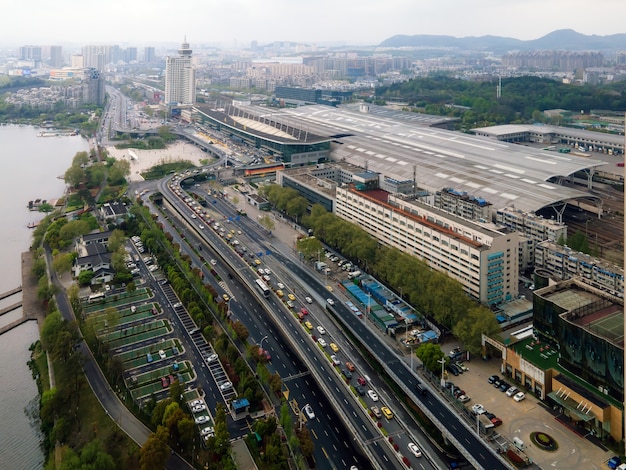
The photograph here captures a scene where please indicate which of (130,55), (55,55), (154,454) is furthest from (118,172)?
(130,55)

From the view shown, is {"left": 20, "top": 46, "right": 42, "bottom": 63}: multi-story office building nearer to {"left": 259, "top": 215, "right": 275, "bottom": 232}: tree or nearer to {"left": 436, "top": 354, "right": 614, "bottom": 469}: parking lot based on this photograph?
{"left": 259, "top": 215, "right": 275, "bottom": 232}: tree

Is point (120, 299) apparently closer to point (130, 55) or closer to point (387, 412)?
point (387, 412)

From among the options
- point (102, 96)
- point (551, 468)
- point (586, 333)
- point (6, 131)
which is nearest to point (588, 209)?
point (586, 333)

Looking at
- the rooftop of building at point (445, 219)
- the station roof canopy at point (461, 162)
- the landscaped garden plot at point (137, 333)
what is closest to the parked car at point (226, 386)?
the landscaped garden plot at point (137, 333)

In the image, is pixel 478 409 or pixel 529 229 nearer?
pixel 478 409

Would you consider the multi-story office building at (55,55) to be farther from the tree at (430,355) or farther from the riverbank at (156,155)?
the tree at (430,355)
